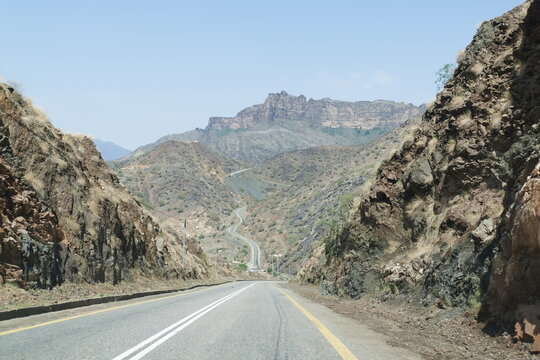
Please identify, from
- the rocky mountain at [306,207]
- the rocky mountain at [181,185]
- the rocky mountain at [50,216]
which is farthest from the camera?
the rocky mountain at [181,185]

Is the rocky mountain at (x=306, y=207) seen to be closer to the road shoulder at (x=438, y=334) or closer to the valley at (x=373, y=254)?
the valley at (x=373, y=254)

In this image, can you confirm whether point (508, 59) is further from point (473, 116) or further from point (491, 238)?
point (491, 238)

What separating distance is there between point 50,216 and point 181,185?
444ft

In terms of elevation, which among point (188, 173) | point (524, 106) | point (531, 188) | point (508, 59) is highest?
point (188, 173)

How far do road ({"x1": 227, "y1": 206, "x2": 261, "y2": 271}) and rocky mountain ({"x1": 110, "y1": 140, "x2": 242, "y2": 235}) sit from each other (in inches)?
173

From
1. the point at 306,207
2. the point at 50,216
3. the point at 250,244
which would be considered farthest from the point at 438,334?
the point at 250,244

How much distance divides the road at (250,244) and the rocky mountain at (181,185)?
4.39 meters

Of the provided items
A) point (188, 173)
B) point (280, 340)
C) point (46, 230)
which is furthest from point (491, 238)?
point (188, 173)

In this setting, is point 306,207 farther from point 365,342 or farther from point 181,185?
point 365,342

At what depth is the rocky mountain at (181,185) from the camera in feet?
479

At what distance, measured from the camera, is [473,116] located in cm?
2020

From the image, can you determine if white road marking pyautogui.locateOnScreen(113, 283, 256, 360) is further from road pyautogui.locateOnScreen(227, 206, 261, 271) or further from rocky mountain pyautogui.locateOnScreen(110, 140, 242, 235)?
rocky mountain pyautogui.locateOnScreen(110, 140, 242, 235)

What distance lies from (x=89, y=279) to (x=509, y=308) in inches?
821

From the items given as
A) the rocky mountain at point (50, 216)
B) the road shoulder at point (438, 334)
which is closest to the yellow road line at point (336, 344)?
the road shoulder at point (438, 334)
